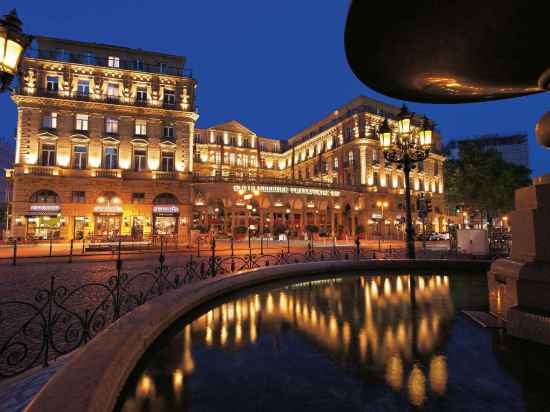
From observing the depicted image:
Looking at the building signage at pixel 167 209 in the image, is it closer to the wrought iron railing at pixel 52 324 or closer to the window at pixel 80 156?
the window at pixel 80 156

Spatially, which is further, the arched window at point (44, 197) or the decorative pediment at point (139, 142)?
the decorative pediment at point (139, 142)

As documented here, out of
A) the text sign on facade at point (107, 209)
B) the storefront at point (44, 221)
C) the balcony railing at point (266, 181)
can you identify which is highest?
the balcony railing at point (266, 181)

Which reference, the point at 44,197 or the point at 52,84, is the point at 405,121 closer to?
the point at 44,197

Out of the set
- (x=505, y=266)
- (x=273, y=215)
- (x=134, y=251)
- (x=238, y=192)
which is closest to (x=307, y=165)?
(x=273, y=215)

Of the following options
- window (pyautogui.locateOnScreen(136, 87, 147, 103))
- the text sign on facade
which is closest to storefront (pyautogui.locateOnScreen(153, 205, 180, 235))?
the text sign on facade

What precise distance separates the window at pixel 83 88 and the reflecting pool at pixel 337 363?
3636 cm

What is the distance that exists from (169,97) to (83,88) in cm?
903

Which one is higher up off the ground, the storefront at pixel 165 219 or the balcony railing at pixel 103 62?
the balcony railing at pixel 103 62

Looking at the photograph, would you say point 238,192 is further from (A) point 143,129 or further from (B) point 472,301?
(B) point 472,301

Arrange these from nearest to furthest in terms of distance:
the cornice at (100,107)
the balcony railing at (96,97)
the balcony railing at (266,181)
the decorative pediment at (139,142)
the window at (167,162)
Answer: the cornice at (100,107)
the balcony railing at (96,97)
the decorative pediment at (139,142)
the window at (167,162)
the balcony railing at (266,181)

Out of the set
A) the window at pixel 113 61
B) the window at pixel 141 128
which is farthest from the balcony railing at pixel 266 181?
the window at pixel 113 61

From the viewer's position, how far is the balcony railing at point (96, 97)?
30.6 m

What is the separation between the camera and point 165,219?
33219mm

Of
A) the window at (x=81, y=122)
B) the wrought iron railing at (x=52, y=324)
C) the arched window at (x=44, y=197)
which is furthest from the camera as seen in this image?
the window at (x=81, y=122)
